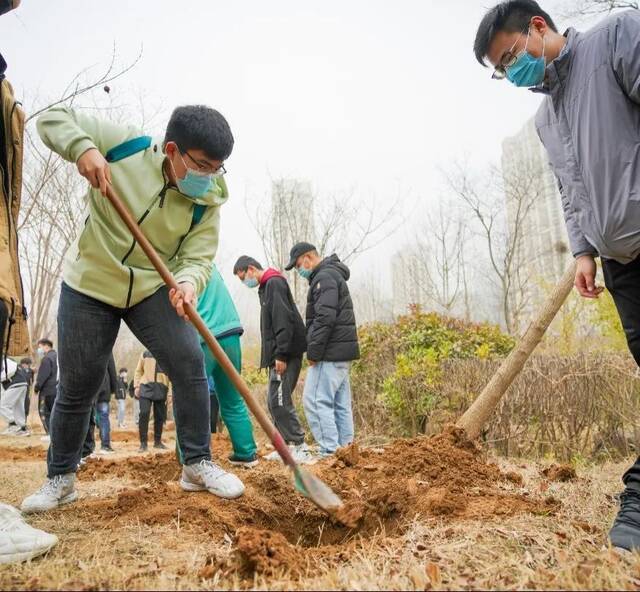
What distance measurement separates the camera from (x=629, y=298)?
2062mm

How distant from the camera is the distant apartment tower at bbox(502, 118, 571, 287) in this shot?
16.4m

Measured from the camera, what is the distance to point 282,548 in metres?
1.79

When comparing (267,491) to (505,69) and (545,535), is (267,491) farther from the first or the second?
(505,69)

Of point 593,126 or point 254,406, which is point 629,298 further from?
point 254,406

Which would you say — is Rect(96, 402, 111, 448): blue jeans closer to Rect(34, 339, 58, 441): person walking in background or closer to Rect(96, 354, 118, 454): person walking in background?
Rect(96, 354, 118, 454): person walking in background

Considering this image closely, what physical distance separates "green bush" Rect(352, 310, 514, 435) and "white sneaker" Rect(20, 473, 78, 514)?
397 cm

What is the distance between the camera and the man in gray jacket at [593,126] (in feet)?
6.12

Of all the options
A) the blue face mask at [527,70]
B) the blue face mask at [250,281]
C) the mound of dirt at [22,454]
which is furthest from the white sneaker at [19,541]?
the mound of dirt at [22,454]

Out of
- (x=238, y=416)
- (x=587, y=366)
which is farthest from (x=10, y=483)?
(x=587, y=366)

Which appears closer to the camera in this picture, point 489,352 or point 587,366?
point 587,366

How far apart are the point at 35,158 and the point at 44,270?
548cm

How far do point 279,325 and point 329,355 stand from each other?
556mm

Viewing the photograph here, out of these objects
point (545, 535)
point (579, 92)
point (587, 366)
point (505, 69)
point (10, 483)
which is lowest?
point (10, 483)

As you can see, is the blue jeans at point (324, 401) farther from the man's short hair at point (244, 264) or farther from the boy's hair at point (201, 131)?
the boy's hair at point (201, 131)
